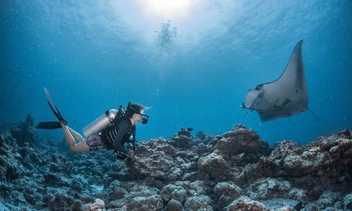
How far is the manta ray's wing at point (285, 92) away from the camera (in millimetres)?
7562

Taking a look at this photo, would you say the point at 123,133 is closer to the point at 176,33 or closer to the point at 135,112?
the point at 135,112

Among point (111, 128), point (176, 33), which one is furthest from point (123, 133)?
point (176, 33)

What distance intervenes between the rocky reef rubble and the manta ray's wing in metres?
1.55

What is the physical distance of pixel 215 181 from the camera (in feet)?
20.0

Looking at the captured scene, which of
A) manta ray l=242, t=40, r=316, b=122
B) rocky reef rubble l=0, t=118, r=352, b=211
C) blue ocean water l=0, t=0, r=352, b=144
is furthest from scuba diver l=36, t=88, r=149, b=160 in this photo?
blue ocean water l=0, t=0, r=352, b=144

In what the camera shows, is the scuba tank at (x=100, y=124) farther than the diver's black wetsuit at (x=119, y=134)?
Yes

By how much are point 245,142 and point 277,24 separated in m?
29.3

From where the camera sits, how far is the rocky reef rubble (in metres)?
4.40

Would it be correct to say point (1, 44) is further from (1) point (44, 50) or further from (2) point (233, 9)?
(2) point (233, 9)

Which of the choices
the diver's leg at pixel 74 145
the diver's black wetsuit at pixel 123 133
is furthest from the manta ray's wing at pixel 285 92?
the diver's leg at pixel 74 145

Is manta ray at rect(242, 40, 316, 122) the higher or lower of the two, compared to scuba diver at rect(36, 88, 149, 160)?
lower

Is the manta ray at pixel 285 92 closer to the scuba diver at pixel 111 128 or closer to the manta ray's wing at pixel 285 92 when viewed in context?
the manta ray's wing at pixel 285 92

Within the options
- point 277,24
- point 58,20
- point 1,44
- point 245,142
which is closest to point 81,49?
point 58,20

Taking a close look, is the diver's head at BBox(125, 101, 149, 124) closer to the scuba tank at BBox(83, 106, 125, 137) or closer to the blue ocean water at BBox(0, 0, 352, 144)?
the scuba tank at BBox(83, 106, 125, 137)
